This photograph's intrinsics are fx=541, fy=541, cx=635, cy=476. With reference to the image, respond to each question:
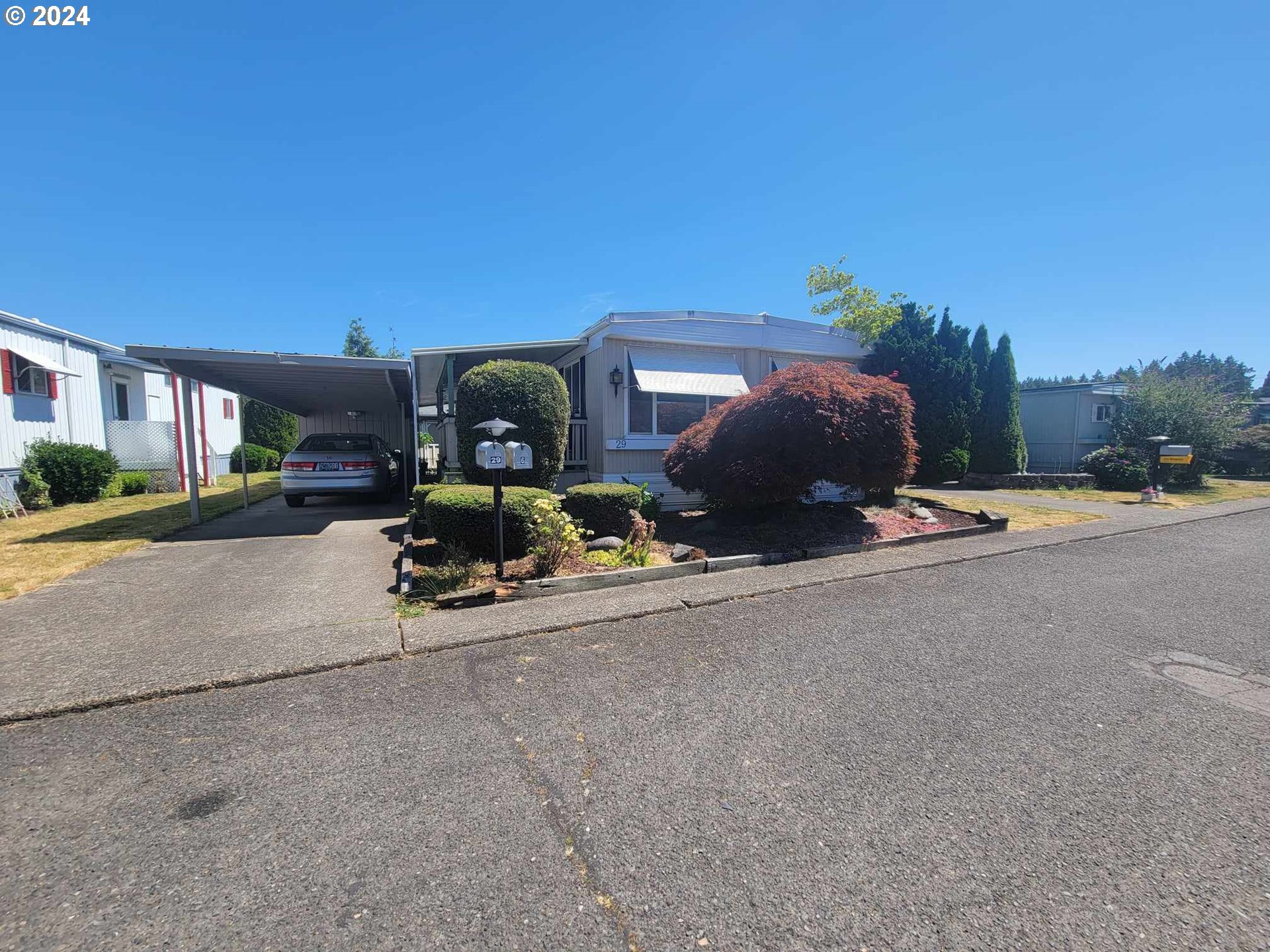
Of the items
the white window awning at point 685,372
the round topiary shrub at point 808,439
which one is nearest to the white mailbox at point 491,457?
the round topiary shrub at point 808,439

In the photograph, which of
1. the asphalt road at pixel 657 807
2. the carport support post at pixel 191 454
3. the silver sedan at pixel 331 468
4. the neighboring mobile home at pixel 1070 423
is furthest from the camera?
the neighboring mobile home at pixel 1070 423

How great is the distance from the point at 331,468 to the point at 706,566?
808cm

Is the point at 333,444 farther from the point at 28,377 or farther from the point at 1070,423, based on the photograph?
the point at 1070,423

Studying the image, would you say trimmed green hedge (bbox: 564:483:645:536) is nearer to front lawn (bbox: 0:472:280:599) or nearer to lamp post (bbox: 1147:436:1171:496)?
front lawn (bbox: 0:472:280:599)

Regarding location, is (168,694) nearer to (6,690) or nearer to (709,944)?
(6,690)

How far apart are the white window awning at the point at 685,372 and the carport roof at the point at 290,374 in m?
4.19

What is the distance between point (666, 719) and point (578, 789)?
762 millimetres

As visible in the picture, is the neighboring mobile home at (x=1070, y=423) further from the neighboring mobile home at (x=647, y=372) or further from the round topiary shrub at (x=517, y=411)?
the round topiary shrub at (x=517, y=411)

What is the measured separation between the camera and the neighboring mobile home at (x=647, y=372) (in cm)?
1022

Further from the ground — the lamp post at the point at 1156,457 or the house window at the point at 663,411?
the house window at the point at 663,411

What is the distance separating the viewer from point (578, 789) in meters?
2.53

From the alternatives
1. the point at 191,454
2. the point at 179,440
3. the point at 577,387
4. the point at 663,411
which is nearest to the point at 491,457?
the point at 663,411

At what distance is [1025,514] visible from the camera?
11477mm

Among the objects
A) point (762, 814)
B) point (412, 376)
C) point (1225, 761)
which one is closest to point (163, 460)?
point (412, 376)
